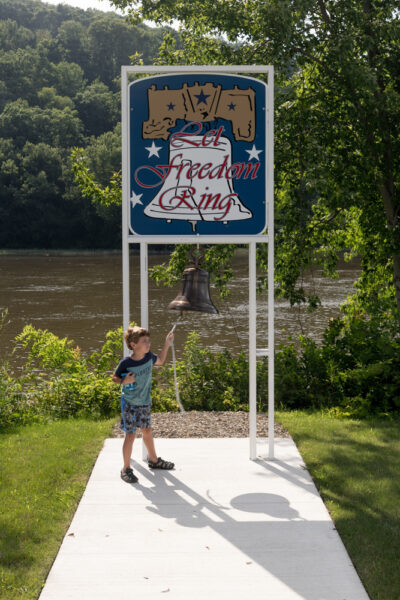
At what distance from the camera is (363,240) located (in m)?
11.9

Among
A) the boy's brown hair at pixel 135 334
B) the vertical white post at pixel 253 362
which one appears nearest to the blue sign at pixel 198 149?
the vertical white post at pixel 253 362

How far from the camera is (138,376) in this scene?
6.32 m

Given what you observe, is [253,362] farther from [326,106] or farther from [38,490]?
[326,106]

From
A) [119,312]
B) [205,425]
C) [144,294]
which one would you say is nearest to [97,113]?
[119,312]

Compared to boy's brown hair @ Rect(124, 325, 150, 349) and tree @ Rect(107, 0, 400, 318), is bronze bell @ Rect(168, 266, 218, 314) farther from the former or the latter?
tree @ Rect(107, 0, 400, 318)

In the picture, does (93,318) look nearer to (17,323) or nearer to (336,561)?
(17,323)

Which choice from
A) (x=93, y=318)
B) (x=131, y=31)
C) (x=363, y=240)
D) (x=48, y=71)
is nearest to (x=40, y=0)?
(x=131, y=31)

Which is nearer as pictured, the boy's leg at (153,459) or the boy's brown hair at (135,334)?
the boy's brown hair at (135,334)

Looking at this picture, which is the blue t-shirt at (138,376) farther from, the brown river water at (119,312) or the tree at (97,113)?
the tree at (97,113)

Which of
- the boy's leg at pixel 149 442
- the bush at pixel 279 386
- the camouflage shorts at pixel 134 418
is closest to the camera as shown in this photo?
the camouflage shorts at pixel 134 418

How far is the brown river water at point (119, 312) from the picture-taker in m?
21.4

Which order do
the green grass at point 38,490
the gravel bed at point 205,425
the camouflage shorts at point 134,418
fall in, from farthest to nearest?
the gravel bed at point 205,425 < the camouflage shorts at point 134,418 < the green grass at point 38,490

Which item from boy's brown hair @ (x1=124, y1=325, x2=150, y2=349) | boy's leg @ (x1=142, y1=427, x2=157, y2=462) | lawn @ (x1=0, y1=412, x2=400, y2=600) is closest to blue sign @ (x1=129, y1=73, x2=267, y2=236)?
boy's brown hair @ (x1=124, y1=325, x2=150, y2=349)

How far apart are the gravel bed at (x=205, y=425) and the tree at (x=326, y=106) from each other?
2.78 m
